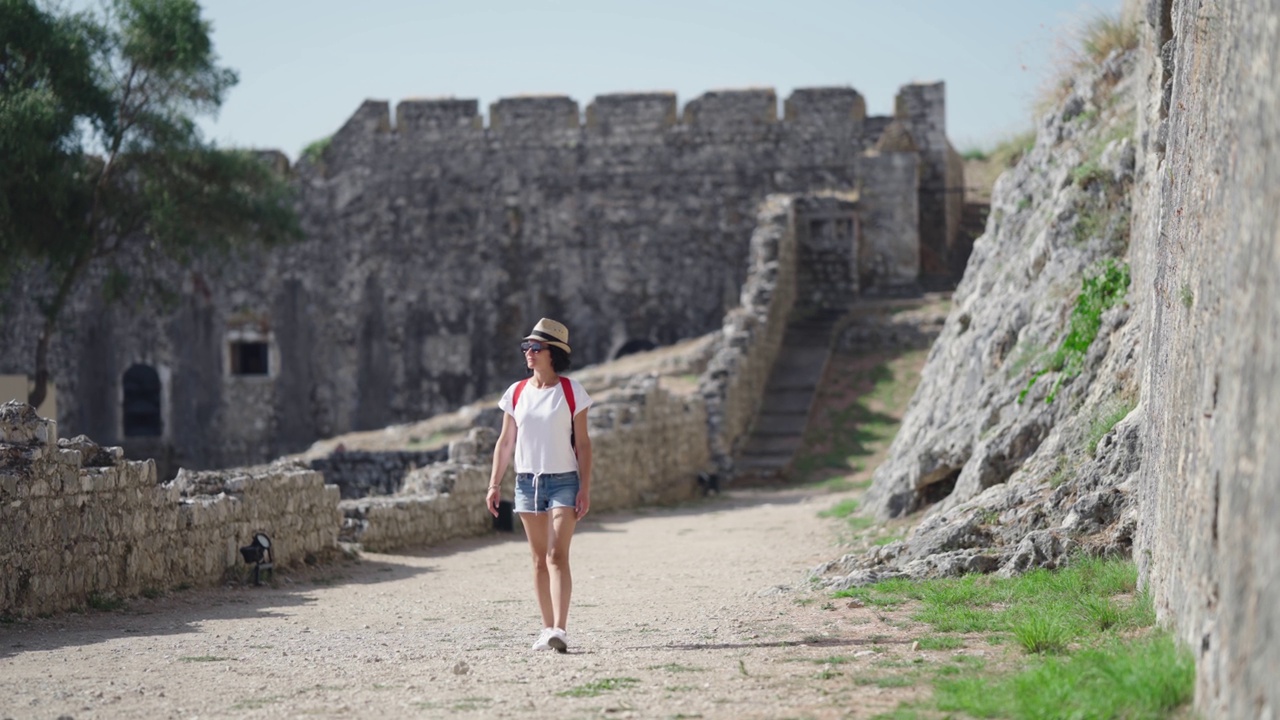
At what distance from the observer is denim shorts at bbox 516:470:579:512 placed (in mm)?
7566

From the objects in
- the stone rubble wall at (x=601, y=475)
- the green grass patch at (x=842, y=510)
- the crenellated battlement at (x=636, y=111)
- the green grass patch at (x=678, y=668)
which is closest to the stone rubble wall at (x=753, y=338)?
the stone rubble wall at (x=601, y=475)

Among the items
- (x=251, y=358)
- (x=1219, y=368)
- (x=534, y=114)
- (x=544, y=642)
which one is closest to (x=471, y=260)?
(x=534, y=114)

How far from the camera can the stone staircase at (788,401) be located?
21.1 m

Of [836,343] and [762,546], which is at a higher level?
[836,343]

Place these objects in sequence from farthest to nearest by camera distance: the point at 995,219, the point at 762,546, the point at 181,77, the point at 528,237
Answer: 1. the point at 528,237
2. the point at 181,77
3. the point at 995,219
4. the point at 762,546

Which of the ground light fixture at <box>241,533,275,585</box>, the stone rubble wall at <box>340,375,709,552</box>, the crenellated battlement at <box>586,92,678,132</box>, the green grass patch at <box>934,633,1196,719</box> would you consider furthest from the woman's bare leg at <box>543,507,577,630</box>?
the crenellated battlement at <box>586,92,678,132</box>

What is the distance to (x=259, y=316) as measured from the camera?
30484mm

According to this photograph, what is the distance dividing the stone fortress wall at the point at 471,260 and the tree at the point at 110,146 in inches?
256

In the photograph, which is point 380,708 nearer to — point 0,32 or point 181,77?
point 0,32

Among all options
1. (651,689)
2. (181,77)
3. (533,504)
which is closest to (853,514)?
(533,504)

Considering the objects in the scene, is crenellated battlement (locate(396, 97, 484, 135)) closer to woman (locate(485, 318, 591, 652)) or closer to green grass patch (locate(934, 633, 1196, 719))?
woman (locate(485, 318, 591, 652))

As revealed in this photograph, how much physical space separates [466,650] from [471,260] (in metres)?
22.4

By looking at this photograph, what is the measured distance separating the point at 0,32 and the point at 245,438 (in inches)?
525

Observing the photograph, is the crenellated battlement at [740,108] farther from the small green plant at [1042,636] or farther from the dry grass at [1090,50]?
the small green plant at [1042,636]
